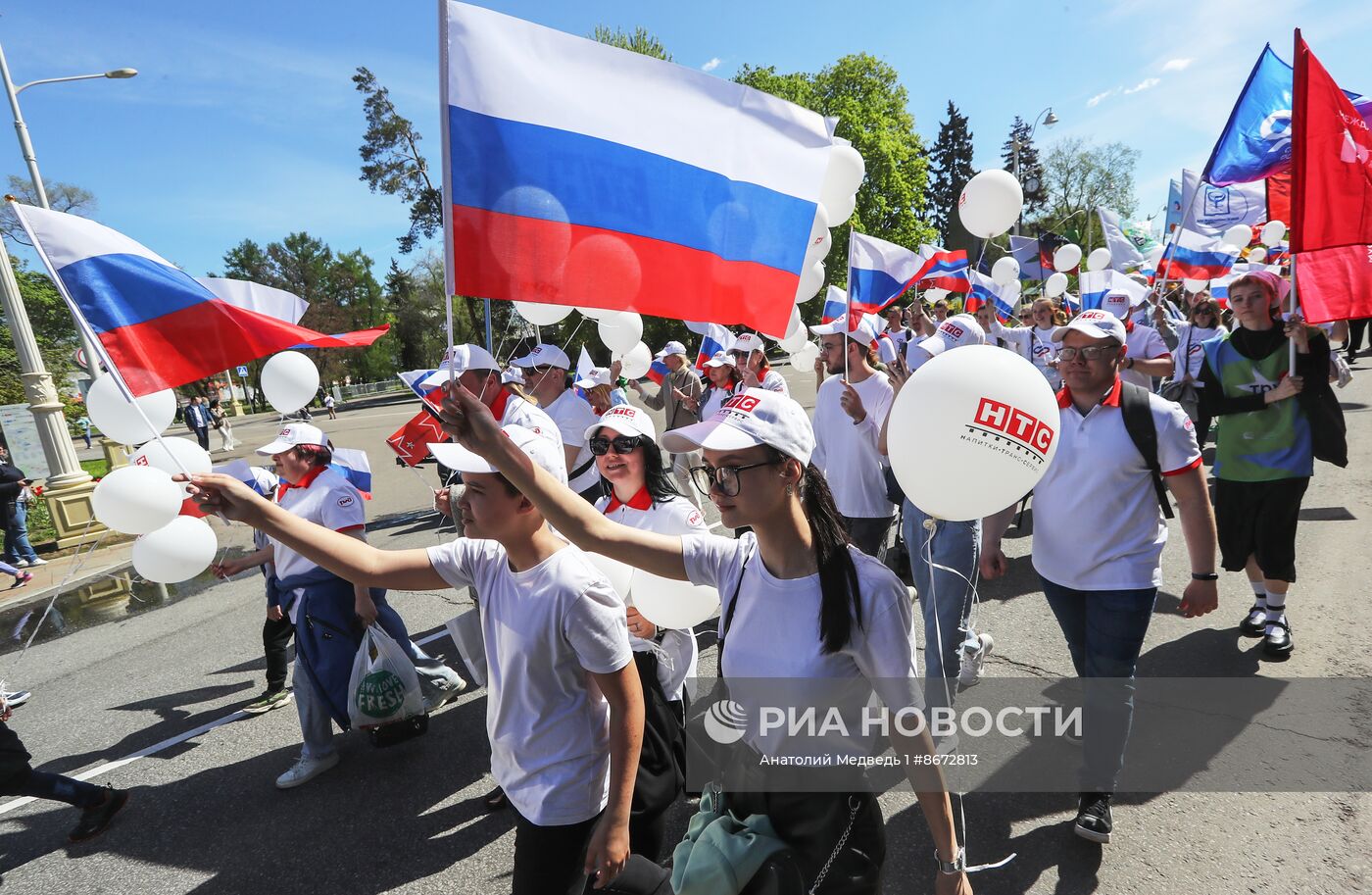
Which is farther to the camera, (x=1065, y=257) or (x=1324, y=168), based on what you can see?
(x=1065, y=257)

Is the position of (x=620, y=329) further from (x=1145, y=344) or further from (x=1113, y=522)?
(x=1145, y=344)

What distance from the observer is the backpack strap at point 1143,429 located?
9.27ft

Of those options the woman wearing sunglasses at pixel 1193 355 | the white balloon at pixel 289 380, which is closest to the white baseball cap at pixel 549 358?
the white balloon at pixel 289 380

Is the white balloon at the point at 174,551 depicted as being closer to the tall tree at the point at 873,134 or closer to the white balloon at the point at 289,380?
the white balloon at the point at 289,380

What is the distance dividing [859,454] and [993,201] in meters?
2.35

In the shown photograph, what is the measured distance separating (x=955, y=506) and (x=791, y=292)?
3.01 ft

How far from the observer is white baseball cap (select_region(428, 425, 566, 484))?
6.29 feet

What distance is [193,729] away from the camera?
14.8ft

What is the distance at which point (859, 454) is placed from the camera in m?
4.07

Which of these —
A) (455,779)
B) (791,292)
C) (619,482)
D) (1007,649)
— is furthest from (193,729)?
(1007,649)

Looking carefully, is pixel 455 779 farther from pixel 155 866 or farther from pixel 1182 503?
pixel 1182 503

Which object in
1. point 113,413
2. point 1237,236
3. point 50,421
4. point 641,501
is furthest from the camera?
point 1237,236

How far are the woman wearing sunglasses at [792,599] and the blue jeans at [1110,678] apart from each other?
154 cm

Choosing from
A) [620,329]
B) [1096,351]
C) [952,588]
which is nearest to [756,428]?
[1096,351]
